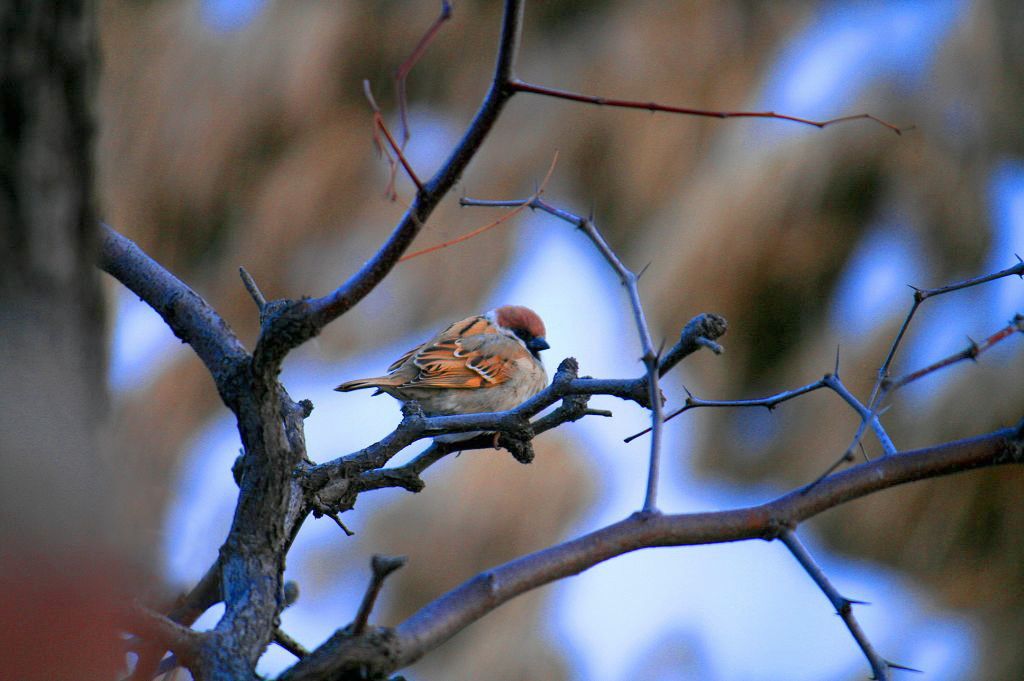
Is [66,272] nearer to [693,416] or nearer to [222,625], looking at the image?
[222,625]

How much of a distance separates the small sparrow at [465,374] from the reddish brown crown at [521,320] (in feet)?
0.33

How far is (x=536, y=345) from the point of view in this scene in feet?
13.6

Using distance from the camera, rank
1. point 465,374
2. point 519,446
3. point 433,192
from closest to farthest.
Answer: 1. point 433,192
2. point 519,446
3. point 465,374

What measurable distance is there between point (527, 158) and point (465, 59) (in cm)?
95

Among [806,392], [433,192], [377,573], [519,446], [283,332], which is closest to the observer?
[377,573]

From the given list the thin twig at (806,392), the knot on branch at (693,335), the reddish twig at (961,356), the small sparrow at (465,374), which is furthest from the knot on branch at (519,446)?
the small sparrow at (465,374)

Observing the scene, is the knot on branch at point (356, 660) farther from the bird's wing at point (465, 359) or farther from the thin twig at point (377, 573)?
the bird's wing at point (465, 359)

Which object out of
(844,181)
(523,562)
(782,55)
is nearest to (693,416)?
(844,181)

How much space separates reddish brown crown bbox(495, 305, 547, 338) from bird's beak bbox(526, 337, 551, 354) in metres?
0.03

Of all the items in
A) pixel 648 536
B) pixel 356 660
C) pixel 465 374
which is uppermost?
pixel 465 374

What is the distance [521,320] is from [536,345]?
0.42 ft

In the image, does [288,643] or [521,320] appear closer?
[288,643]

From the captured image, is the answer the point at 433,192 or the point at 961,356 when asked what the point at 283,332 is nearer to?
the point at 433,192

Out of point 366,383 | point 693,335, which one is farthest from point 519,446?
point 366,383
